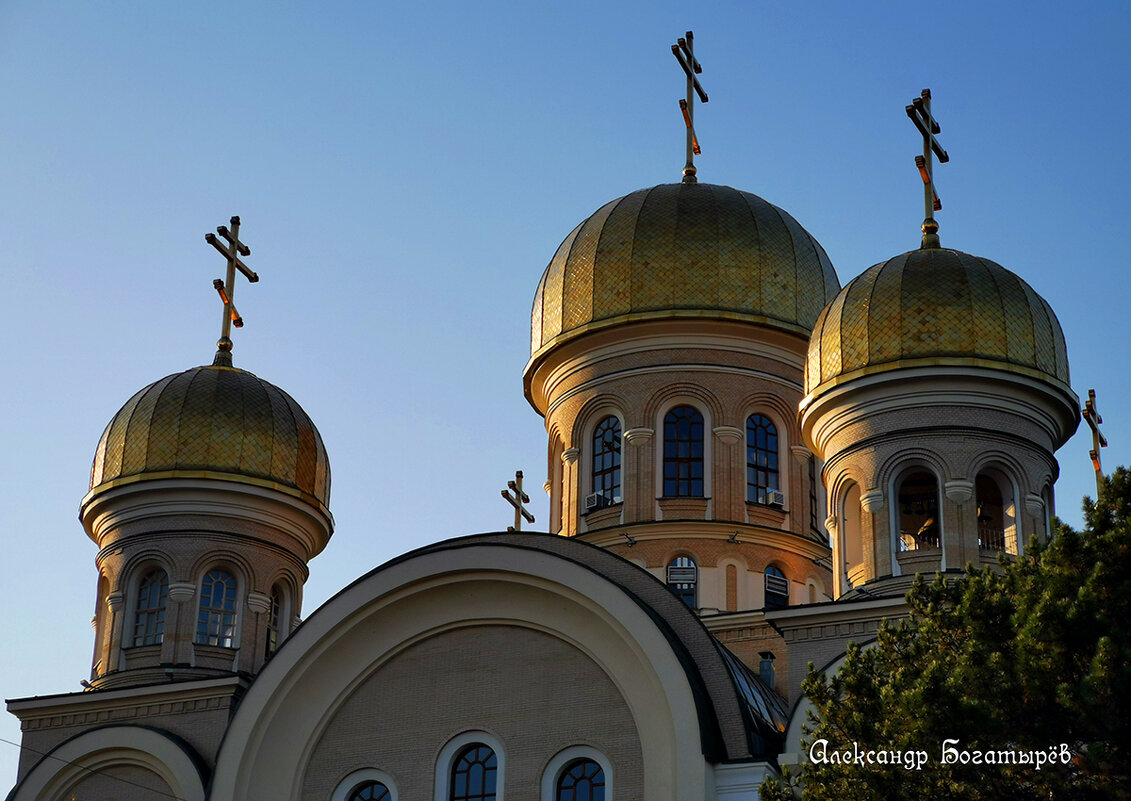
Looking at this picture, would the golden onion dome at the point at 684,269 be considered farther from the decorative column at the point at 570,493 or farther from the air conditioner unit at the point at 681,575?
the air conditioner unit at the point at 681,575

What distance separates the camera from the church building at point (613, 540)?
18.3 m

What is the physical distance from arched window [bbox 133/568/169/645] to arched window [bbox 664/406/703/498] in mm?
5993

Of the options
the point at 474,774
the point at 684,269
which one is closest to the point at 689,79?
the point at 684,269

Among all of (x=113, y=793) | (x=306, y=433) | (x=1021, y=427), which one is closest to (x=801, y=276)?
(x=1021, y=427)

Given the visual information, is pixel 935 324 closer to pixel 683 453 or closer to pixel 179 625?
pixel 683 453

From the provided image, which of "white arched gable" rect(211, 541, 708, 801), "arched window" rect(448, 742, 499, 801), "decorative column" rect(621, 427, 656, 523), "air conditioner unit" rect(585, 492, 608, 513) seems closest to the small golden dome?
"decorative column" rect(621, 427, 656, 523)

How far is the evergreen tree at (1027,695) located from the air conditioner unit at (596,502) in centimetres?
938

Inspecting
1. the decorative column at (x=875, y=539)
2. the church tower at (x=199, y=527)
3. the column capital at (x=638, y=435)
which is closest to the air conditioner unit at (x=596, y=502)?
the column capital at (x=638, y=435)

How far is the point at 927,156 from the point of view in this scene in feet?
73.9

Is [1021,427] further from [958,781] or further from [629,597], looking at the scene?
[958,781]

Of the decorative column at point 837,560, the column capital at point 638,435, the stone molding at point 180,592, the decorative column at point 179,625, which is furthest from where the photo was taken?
the column capital at point 638,435

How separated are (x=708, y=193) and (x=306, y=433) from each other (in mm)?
5853

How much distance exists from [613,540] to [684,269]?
11.2ft

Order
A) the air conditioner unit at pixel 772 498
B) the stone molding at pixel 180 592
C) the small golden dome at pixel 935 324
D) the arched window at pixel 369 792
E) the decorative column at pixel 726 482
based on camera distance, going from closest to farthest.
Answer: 1. the arched window at pixel 369 792
2. the small golden dome at pixel 935 324
3. the stone molding at pixel 180 592
4. the decorative column at pixel 726 482
5. the air conditioner unit at pixel 772 498
